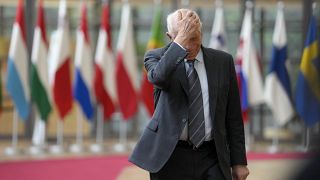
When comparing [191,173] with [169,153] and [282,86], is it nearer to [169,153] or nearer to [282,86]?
[169,153]

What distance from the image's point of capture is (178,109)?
9.55 feet

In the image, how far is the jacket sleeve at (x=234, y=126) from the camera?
10.0 ft

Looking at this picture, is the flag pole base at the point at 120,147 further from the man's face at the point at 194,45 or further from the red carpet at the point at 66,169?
the man's face at the point at 194,45

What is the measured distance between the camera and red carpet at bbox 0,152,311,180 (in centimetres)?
851

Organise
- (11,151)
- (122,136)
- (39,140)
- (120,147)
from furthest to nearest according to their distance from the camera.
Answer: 1. (122,136)
2. (120,147)
3. (39,140)
4. (11,151)

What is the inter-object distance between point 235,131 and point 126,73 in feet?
28.2

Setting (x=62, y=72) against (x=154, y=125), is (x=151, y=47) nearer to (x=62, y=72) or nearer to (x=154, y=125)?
(x=62, y=72)

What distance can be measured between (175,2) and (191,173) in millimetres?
11149

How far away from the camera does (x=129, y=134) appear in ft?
46.4

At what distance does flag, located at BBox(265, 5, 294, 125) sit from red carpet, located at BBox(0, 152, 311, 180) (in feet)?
3.20

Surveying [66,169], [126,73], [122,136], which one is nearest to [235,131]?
[66,169]

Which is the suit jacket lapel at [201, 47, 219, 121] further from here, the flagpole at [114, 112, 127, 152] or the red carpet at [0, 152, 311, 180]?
the flagpole at [114, 112, 127, 152]

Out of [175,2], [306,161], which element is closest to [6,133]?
[175,2]

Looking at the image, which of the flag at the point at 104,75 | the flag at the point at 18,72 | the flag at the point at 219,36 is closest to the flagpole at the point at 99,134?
the flag at the point at 104,75
